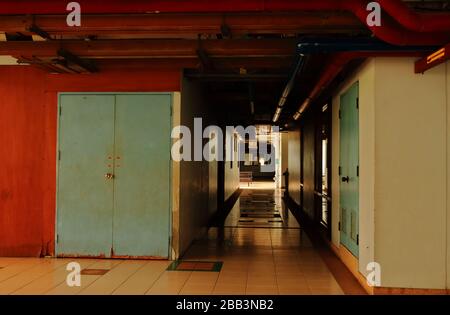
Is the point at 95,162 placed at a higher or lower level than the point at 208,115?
lower

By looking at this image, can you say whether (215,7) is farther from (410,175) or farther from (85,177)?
(85,177)

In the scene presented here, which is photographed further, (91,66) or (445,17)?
(91,66)

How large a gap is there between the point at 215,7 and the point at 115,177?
3043mm

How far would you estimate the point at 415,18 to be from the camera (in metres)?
3.20

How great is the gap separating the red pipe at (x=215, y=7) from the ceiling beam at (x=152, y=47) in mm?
1109

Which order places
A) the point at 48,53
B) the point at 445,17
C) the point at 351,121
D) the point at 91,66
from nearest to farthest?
the point at 445,17 → the point at 48,53 → the point at 351,121 → the point at 91,66

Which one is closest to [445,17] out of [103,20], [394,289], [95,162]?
[394,289]

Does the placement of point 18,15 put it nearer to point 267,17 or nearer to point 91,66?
point 91,66

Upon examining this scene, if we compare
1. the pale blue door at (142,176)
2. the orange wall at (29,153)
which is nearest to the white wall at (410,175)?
the pale blue door at (142,176)

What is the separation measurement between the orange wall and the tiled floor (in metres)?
0.36

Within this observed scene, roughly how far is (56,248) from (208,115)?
392cm

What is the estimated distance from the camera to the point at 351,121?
16.0 ft

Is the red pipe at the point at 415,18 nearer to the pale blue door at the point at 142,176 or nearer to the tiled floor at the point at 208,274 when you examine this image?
the tiled floor at the point at 208,274
